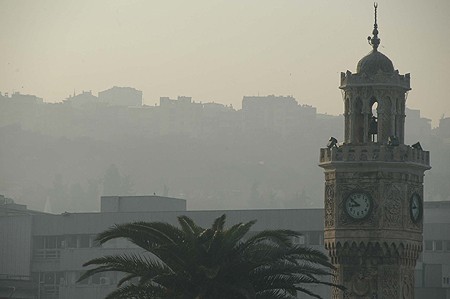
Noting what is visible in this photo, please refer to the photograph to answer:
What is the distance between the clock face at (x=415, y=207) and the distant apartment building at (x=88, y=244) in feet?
185

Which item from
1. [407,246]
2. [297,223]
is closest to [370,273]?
[407,246]

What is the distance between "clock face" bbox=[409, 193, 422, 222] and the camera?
102562 mm

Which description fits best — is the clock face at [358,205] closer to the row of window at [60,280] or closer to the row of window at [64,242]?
the row of window at [60,280]

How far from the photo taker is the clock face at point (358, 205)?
10175 centimetres

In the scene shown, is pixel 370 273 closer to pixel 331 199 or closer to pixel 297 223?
pixel 331 199

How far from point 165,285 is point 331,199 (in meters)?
19.6

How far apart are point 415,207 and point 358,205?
356 centimetres

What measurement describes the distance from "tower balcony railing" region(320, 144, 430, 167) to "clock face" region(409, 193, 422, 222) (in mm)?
2047

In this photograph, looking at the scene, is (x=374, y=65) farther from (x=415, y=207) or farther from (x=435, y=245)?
(x=435, y=245)

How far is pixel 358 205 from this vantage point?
102 meters

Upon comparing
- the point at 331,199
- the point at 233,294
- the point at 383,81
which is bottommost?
the point at 233,294

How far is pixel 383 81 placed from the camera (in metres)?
103

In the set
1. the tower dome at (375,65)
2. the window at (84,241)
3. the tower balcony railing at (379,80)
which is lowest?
the window at (84,241)

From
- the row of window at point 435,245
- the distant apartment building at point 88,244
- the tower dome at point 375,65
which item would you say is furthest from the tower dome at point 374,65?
the row of window at point 435,245
